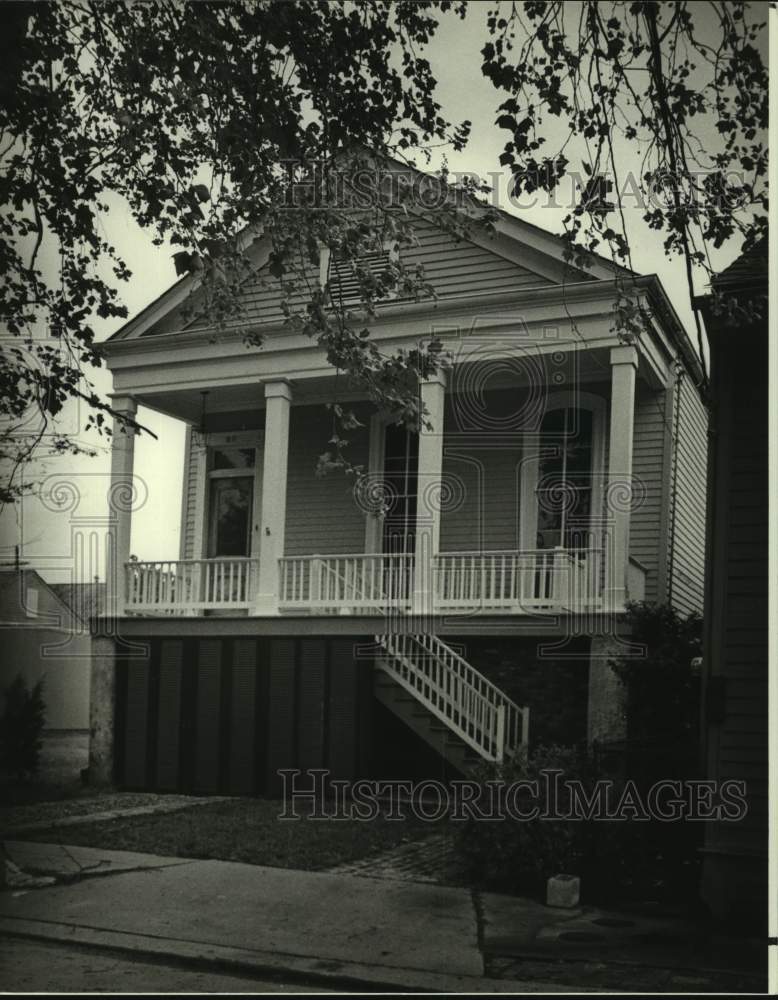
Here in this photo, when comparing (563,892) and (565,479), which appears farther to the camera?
(565,479)

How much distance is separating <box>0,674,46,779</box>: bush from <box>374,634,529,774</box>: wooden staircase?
2013mm

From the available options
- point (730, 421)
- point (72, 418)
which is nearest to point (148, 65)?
point (72, 418)

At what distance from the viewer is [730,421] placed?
525 centimetres

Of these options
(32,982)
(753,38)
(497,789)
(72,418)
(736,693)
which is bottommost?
(32,982)

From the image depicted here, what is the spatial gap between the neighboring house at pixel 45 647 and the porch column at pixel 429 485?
2.31m

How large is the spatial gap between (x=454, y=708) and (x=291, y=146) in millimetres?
3073

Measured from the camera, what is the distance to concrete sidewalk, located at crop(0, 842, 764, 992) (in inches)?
155

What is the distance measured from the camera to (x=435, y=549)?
23.5 feet

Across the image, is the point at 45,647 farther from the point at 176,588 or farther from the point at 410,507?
the point at 410,507

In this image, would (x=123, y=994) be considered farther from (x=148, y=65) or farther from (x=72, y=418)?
(x=148, y=65)

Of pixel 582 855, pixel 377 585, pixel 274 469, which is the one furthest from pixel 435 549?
pixel 582 855

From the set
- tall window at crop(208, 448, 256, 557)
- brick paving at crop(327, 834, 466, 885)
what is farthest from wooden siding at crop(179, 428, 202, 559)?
brick paving at crop(327, 834, 466, 885)

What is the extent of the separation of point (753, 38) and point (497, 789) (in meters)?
3.59

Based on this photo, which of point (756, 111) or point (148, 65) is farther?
point (148, 65)
